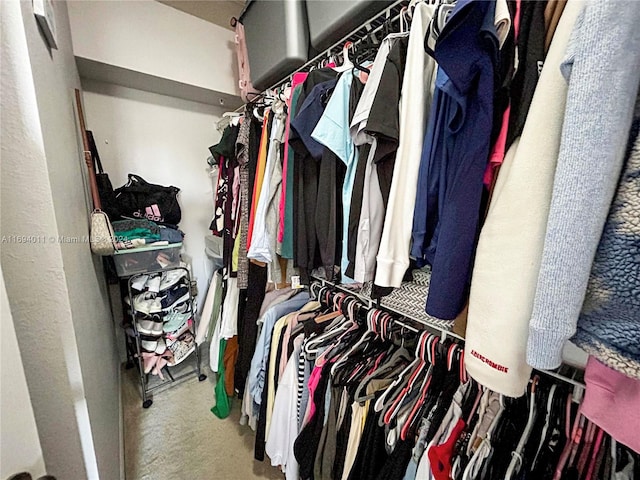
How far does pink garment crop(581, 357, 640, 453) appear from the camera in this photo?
337mm

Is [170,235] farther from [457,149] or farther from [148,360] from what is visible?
[457,149]

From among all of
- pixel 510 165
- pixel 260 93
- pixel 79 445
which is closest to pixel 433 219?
pixel 510 165

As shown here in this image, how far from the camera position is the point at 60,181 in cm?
62

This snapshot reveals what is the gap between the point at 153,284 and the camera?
166 centimetres

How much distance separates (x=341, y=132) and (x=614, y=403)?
760 millimetres

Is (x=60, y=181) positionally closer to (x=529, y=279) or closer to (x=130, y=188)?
(x=529, y=279)

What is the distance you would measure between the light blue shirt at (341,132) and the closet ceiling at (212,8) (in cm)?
167

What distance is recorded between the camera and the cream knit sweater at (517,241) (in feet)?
1.15

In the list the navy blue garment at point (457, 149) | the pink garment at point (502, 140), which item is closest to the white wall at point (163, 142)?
the navy blue garment at point (457, 149)

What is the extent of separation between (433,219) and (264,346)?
101cm

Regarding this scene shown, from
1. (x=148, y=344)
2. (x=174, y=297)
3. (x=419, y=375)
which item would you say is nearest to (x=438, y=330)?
(x=419, y=375)

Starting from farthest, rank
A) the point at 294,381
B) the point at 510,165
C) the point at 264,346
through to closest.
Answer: the point at 264,346
the point at 294,381
the point at 510,165

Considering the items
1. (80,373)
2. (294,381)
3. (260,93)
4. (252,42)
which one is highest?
(252,42)

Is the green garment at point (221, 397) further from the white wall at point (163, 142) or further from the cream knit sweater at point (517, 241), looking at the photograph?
the cream knit sweater at point (517, 241)
